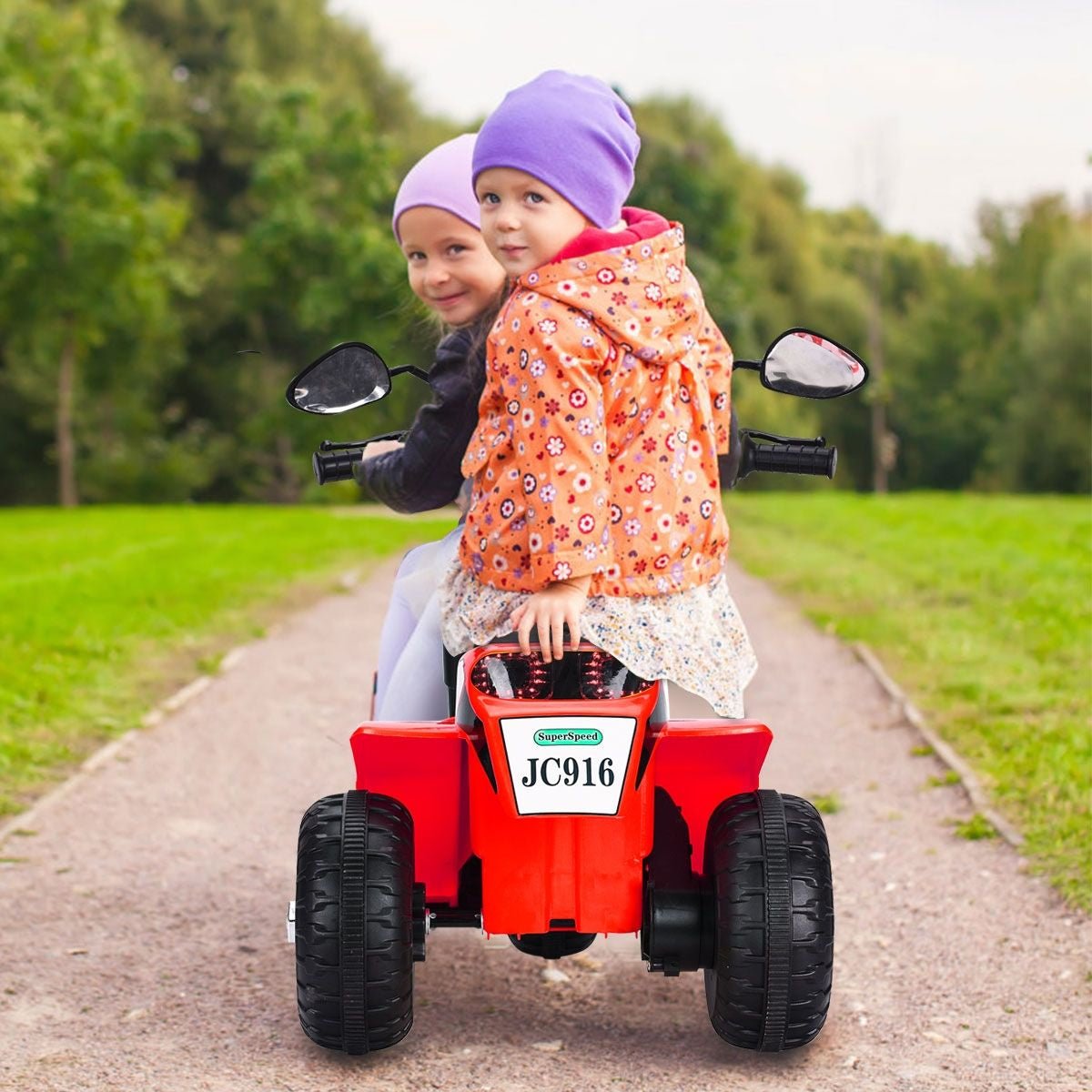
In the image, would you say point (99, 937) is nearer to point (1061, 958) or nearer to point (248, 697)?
point (1061, 958)

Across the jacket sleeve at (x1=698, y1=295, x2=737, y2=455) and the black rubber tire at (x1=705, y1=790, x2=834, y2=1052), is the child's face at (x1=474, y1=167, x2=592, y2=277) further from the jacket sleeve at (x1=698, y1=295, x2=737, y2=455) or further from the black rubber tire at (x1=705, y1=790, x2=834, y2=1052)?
the black rubber tire at (x1=705, y1=790, x2=834, y2=1052)

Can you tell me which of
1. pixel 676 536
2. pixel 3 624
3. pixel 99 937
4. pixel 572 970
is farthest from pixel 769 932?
pixel 3 624

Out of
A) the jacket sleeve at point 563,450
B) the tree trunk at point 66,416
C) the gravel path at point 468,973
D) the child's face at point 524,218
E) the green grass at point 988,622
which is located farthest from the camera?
the tree trunk at point 66,416

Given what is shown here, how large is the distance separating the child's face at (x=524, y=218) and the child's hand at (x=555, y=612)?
0.62m

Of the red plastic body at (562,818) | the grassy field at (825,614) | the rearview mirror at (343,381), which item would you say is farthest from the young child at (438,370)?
the grassy field at (825,614)

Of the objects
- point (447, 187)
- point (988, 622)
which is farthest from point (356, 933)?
point (988, 622)

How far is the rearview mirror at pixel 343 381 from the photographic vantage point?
3303mm

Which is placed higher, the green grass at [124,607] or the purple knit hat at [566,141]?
the purple knit hat at [566,141]

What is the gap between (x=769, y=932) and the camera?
9.87 feet

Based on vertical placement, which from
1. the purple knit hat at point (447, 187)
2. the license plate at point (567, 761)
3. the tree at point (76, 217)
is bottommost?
the license plate at point (567, 761)

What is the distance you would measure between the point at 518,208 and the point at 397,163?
35.2 meters

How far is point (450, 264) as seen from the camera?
3363mm

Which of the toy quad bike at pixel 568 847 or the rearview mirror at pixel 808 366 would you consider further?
the rearview mirror at pixel 808 366

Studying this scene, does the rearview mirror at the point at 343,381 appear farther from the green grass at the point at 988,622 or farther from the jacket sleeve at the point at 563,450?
the green grass at the point at 988,622
